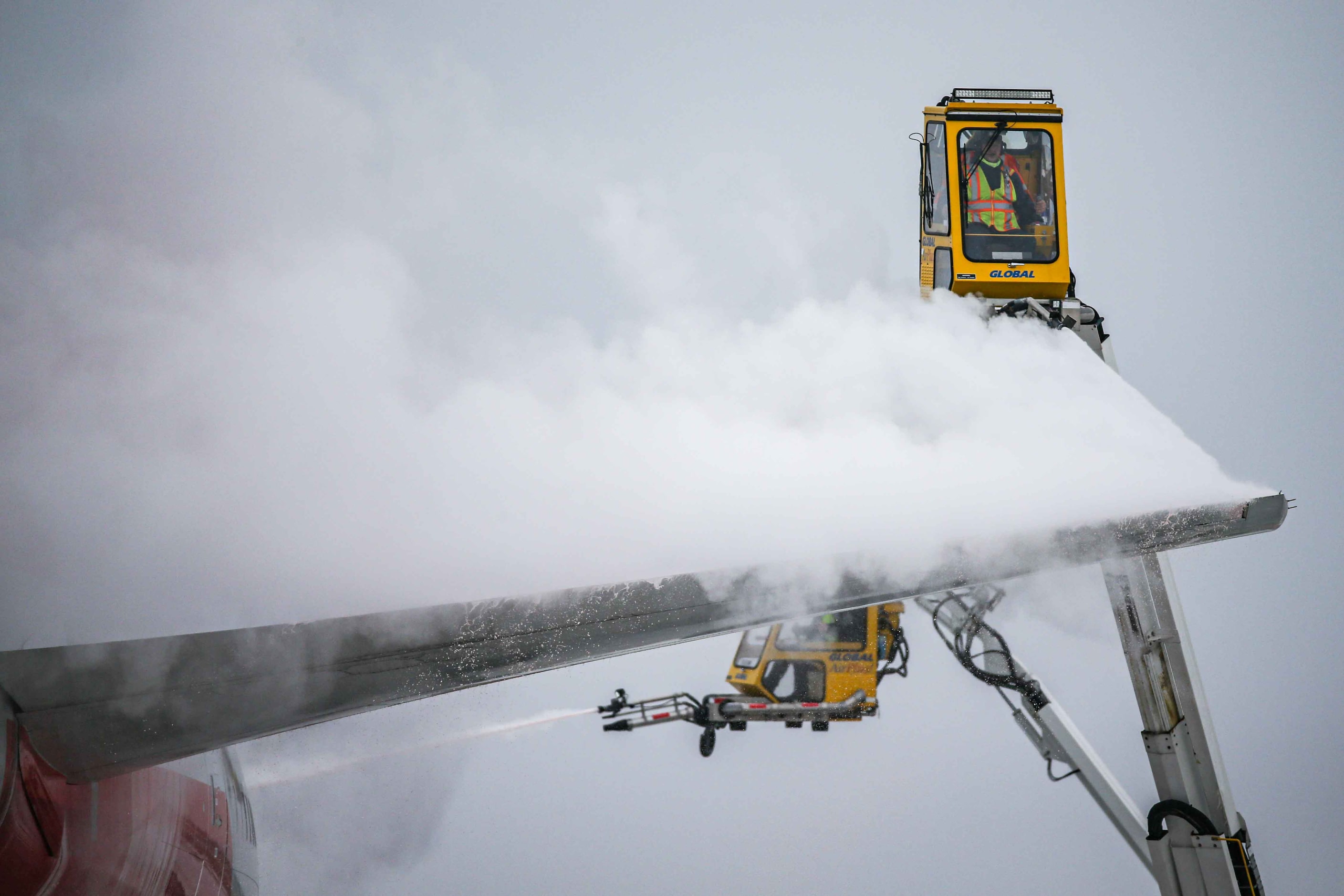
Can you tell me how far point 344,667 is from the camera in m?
1.62

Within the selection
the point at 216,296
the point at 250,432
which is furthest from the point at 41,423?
the point at 216,296

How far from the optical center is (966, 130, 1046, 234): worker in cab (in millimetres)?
5727

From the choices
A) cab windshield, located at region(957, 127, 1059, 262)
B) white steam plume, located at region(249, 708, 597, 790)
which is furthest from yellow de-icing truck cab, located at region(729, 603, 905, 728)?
white steam plume, located at region(249, 708, 597, 790)

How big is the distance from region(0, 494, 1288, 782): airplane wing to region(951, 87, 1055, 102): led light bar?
4.81 m

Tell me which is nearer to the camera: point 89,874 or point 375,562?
point 89,874

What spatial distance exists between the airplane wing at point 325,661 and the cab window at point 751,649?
4.98 metres

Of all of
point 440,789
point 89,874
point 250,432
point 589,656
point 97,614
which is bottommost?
point 89,874

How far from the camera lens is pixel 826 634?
22.4 feet

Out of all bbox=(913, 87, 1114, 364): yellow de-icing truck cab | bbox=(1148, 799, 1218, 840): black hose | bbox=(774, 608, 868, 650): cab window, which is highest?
bbox=(913, 87, 1114, 364): yellow de-icing truck cab

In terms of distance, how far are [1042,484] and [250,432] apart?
9.81 ft

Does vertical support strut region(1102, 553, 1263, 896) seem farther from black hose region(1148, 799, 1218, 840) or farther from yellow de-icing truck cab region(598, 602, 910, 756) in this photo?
yellow de-icing truck cab region(598, 602, 910, 756)

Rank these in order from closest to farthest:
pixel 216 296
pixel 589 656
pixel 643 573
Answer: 1. pixel 589 656
2. pixel 643 573
3. pixel 216 296

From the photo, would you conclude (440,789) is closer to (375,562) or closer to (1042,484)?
(375,562)

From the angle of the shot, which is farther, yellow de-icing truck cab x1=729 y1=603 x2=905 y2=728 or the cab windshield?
yellow de-icing truck cab x1=729 y1=603 x2=905 y2=728
